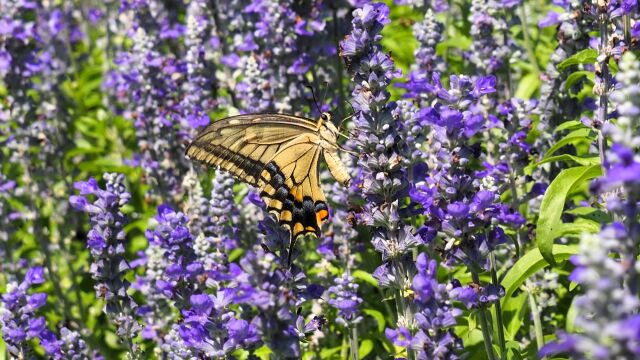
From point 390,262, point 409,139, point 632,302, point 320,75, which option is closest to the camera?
point 632,302

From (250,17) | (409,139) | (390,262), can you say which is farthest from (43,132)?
(390,262)

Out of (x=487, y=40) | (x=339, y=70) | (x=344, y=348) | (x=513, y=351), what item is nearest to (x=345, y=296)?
(x=513, y=351)

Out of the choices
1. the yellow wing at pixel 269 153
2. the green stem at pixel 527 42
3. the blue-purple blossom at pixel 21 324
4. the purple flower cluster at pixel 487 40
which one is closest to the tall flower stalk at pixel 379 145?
the yellow wing at pixel 269 153

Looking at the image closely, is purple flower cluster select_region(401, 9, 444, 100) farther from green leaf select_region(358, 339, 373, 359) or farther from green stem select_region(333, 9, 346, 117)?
green leaf select_region(358, 339, 373, 359)

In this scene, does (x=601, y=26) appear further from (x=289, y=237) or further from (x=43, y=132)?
(x=43, y=132)

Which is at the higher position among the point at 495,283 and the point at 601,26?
the point at 601,26

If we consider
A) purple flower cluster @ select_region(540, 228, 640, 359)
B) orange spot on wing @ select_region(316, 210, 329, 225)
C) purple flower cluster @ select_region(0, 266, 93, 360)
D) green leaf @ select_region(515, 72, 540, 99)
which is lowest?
purple flower cluster @ select_region(540, 228, 640, 359)

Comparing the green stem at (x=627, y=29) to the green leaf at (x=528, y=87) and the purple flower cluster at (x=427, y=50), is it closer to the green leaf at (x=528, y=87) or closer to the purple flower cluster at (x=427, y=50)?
the purple flower cluster at (x=427, y=50)

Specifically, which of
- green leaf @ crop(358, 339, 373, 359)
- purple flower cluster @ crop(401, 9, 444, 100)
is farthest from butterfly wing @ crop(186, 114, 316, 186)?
green leaf @ crop(358, 339, 373, 359)
